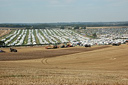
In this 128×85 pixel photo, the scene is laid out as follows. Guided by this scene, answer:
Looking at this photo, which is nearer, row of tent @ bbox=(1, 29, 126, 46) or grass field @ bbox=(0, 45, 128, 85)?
grass field @ bbox=(0, 45, 128, 85)

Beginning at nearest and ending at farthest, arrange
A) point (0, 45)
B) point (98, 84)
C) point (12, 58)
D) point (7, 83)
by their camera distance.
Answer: point (7, 83) → point (98, 84) → point (12, 58) → point (0, 45)

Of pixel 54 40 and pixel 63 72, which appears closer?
pixel 63 72

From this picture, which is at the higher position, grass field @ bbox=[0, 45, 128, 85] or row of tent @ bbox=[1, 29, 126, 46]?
grass field @ bbox=[0, 45, 128, 85]

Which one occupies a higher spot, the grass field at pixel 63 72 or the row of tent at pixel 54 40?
the grass field at pixel 63 72

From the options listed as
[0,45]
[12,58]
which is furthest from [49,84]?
[0,45]

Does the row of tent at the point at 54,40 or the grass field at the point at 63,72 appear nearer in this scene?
the grass field at the point at 63,72

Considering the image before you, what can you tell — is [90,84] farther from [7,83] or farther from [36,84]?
[7,83]

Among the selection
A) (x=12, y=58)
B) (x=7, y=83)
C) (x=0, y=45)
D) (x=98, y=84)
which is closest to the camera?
(x=7, y=83)

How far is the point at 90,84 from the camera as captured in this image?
11.5m

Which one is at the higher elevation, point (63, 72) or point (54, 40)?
point (63, 72)

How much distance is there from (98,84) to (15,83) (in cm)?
562

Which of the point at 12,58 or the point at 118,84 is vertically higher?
the point at 118,84

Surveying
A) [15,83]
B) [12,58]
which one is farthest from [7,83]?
[12,58]

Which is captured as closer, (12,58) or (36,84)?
(36,84)
